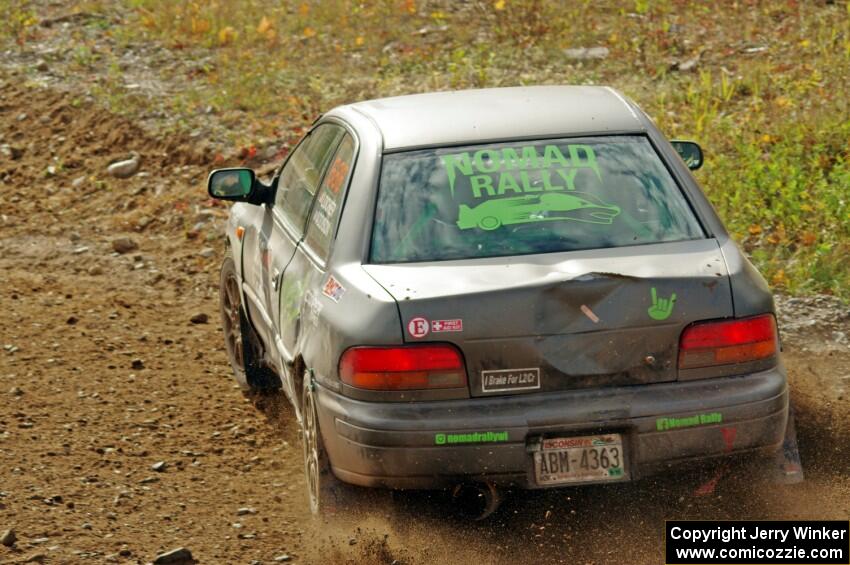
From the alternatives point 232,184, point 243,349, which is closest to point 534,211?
point 232,184

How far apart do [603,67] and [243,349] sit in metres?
6.55

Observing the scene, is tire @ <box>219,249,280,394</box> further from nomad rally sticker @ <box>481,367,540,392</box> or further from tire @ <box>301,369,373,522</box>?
nomad rally sticker @ <box>481,367,540,392</box>

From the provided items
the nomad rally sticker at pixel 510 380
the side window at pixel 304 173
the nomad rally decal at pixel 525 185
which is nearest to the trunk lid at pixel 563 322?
the nomad rally sticker at pixel 510 380

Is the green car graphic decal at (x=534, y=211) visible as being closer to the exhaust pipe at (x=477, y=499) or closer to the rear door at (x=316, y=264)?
the rear door at (x=316, y=264)

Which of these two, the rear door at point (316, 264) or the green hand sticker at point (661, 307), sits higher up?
the green hand sticker at point (661, 307)

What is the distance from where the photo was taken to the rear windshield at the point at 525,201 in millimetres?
4875

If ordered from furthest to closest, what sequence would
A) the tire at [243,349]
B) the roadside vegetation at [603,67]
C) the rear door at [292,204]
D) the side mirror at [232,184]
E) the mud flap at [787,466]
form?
the roadside vegetation at [603,67]
the tire at [243,349]
the side mirror at [232,184]
the rear door at [292,204]
the mud flap at [787,466]

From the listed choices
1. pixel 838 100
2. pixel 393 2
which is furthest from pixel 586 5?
pixel 838 100

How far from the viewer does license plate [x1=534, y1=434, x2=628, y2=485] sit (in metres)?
4.46

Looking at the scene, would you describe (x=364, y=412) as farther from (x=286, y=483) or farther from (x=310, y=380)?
(x=286, y=483)

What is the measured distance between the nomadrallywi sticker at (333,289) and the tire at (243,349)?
2138 millimetres

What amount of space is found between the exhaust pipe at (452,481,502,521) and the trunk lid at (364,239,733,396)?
343mm

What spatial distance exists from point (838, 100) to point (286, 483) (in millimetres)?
6284
